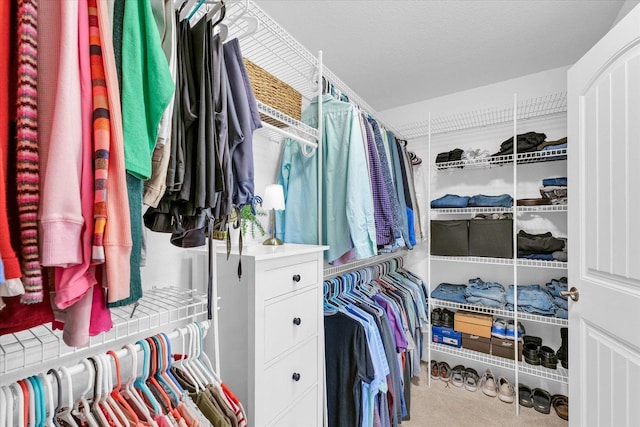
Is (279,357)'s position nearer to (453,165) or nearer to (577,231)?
(577,231)

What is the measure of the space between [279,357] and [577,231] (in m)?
1.44

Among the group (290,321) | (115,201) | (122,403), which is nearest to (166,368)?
(122,403)

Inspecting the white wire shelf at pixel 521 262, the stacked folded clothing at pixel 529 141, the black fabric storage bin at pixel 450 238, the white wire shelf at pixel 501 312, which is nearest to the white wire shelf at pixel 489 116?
the stacked folded clothing at pixel 529 141

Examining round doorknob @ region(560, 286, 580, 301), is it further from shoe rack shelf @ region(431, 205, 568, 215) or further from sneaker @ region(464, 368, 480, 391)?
sneaker @ region(464, 368, 480, 391)

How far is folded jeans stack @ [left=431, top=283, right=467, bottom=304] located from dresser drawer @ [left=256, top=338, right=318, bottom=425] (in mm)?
1453

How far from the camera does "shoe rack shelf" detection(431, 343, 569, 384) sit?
199 centimetres

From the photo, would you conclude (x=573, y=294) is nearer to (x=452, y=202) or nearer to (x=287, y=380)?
(x=452, y=202)

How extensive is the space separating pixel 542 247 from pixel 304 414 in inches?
74.6

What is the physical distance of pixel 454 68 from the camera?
2.26m

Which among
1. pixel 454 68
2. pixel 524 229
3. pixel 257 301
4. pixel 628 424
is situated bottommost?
pixel 628 424

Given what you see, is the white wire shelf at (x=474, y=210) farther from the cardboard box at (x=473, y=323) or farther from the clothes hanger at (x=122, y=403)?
the clothes hanger at (x=122, y=403)

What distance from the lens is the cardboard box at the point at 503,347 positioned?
217 centimetres

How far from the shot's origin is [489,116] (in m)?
2.52

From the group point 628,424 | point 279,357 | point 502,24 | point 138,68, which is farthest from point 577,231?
point 138,68
